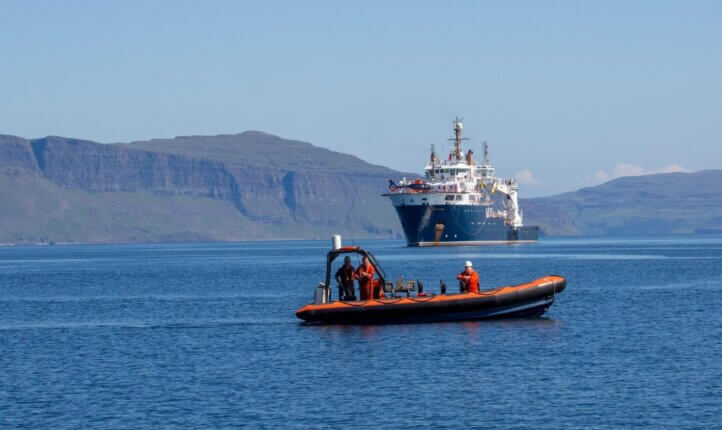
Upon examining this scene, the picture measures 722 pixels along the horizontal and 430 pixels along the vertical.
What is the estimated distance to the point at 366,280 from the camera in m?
48.1

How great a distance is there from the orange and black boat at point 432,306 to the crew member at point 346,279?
1.89ft

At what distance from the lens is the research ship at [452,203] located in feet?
546

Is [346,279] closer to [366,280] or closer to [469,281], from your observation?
[366,280]

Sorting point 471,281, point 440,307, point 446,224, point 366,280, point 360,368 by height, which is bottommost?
point 360,368

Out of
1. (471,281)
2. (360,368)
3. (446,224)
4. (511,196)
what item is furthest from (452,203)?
(360,368)

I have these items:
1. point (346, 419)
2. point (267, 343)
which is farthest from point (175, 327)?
point (346, 419)

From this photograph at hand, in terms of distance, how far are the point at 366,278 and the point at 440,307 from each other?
117 inches

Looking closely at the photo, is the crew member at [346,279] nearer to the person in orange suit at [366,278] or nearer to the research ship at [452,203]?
the person in orange suit at [366,278]

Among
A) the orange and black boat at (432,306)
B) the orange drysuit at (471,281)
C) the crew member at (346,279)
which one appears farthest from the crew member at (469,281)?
the crew member at (346,279)

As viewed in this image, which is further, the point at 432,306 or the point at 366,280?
the point at 366,280

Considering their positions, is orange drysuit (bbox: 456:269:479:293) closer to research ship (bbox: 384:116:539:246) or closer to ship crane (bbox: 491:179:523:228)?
research ship (bbox: 384:116:539:246)

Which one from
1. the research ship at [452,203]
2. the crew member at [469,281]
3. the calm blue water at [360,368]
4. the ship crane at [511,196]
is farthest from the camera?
the ship crane at [511,196]

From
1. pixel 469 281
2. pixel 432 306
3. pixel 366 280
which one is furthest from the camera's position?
pixel 469 281

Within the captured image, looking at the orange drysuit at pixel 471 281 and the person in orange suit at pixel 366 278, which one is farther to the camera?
the orange drysuit at pixel 471 281
